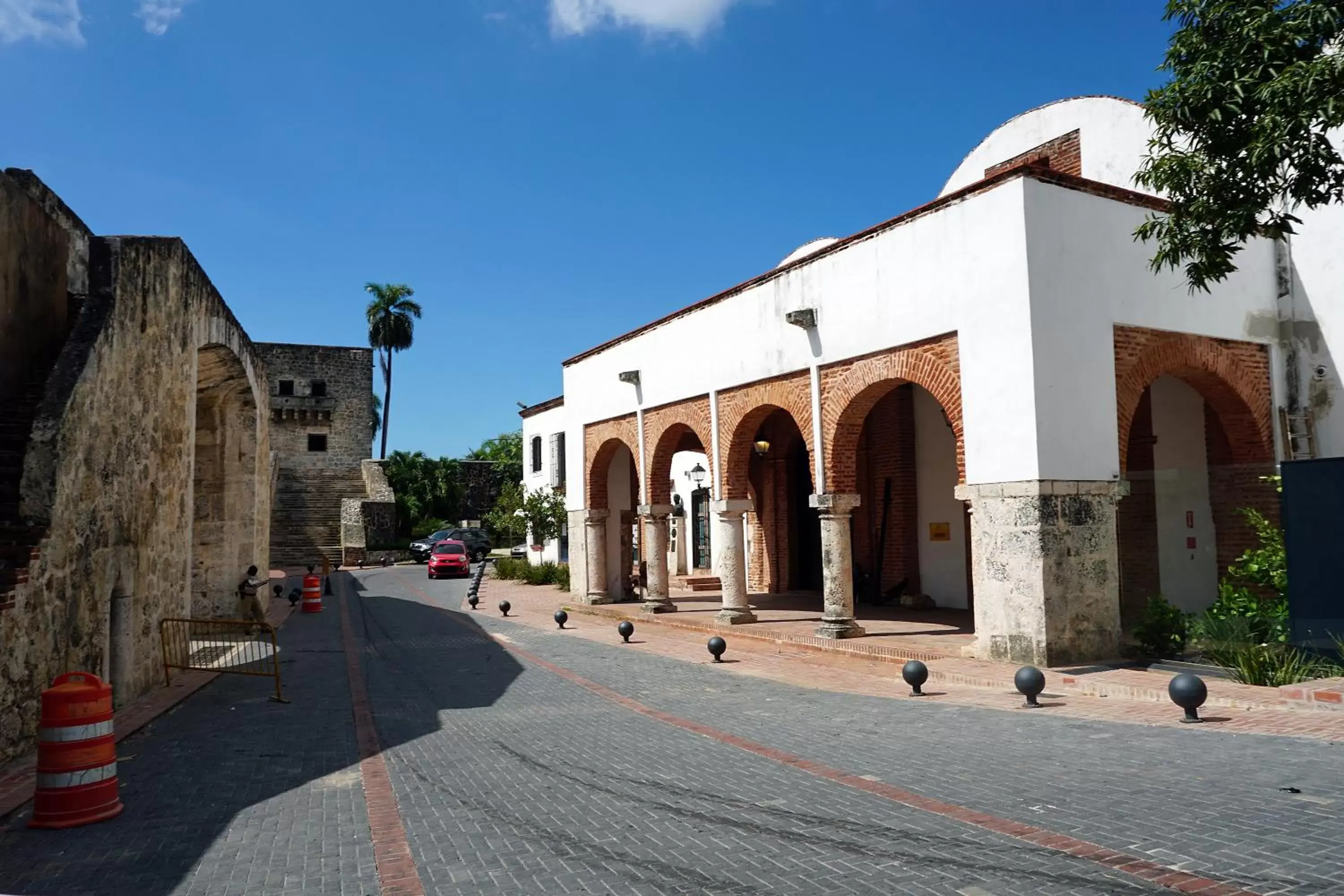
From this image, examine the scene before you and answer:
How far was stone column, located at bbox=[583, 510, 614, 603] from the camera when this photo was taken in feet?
69.2

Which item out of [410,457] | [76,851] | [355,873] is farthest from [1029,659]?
[410,457]

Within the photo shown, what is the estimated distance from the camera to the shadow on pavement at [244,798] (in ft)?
16.7

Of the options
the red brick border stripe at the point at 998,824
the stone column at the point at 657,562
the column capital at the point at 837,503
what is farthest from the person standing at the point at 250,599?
the red brick border stripe at the point at 998,824

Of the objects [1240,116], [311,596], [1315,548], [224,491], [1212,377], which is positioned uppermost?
[1240,116]

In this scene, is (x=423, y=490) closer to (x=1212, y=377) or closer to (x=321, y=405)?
(x=321, y=405)

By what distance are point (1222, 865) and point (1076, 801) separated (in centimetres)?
123

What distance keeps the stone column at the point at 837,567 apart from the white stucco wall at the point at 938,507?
11.8ft

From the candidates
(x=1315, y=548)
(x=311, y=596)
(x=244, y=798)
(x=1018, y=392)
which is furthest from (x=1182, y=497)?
(x=311, y=596)

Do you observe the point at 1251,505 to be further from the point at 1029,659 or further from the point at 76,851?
the point at 76,851

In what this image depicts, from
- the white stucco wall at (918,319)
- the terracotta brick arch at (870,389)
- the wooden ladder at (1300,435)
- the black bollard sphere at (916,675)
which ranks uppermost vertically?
the white stucco wall at (918,319)

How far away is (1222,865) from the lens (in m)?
4.73

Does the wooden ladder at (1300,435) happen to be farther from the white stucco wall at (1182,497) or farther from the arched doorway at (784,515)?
the arched doorway at (784,515)

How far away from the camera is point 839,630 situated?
13.8m

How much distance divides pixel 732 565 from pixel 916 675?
21.8 feet
